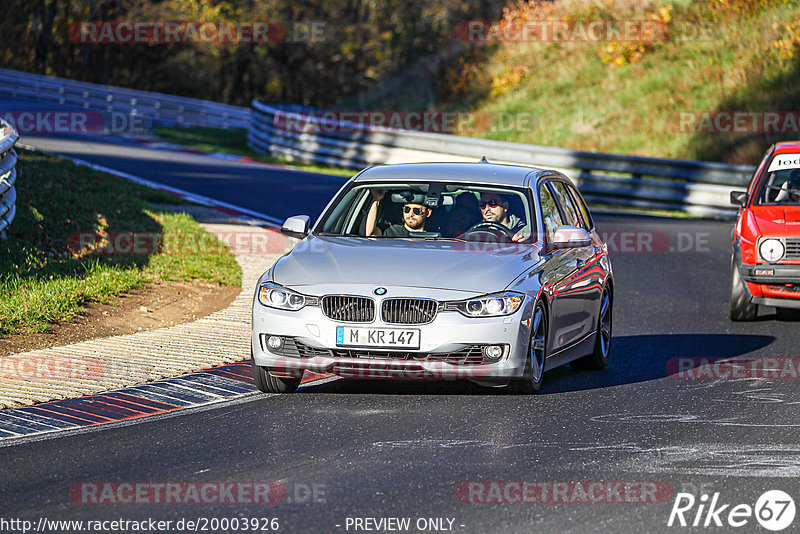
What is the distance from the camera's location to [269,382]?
361 inches

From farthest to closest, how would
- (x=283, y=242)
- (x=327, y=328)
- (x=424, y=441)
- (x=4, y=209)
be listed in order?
(x=283, y=242) < (x=4, y=209) < (x=327, y=328) < (x=424, y=441)

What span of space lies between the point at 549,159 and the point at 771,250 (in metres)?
13.8

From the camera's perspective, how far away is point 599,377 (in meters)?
10.3

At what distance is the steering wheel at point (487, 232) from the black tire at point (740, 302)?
444cm

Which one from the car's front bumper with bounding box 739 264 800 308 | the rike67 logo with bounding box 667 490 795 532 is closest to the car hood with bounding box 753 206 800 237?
the car's front bumper with bounding box 739 264 800 308

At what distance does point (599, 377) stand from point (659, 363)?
811 millimetres

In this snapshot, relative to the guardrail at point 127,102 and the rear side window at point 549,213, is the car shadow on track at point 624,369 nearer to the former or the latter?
the rear side window at point 549,213

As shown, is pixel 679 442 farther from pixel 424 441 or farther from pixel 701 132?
pixel 701 132

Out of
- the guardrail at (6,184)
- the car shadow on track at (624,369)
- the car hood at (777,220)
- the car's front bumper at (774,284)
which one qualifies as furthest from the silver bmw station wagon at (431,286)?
the guardrail at (6,184)

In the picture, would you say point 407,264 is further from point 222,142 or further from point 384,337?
point 222,142

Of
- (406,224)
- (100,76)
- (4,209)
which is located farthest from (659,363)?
(100,76)

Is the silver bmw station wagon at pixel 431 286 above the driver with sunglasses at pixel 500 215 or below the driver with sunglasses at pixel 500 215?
below

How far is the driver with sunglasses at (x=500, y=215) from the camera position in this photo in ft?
32.2

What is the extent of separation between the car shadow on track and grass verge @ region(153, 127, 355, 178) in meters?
16.7
